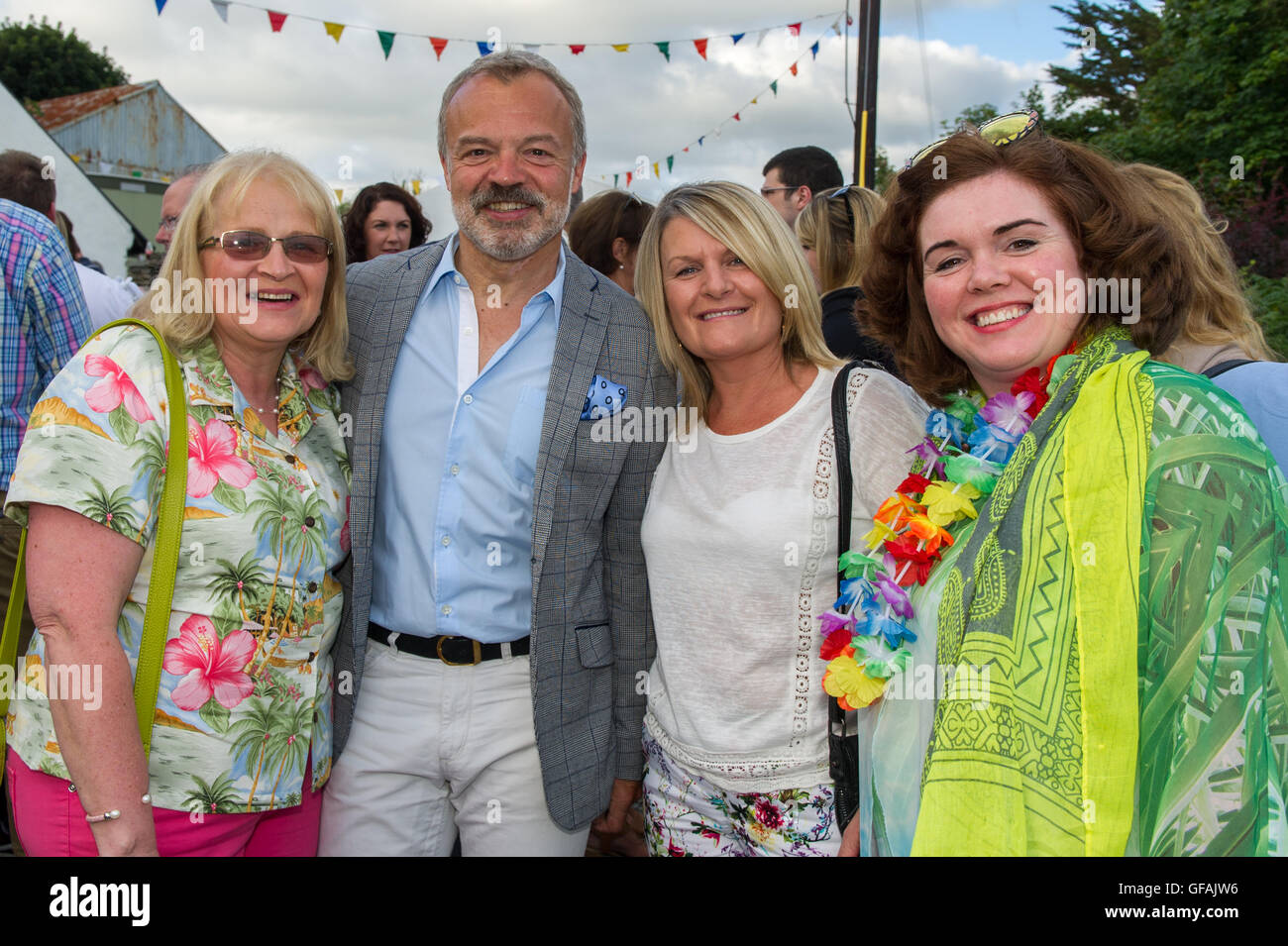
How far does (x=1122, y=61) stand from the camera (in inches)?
1084

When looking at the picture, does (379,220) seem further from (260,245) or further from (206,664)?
(206,664)

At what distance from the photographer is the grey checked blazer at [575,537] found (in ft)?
7.91

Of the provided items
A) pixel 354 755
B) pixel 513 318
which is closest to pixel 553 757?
pixel 354 755

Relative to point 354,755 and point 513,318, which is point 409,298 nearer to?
point 513,318

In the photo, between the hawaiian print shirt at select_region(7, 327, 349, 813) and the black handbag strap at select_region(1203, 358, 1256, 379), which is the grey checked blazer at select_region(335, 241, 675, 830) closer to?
the hawaiian print shirt at select_region(7, 327, 349, 813)

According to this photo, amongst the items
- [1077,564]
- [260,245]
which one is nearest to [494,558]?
[260,245]

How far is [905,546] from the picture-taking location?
2.02m

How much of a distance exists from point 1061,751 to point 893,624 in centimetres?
48

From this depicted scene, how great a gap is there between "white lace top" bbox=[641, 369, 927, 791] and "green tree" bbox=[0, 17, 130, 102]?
4534cm

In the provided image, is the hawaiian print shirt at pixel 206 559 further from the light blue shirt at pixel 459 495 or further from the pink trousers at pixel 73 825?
the light blue shirt at pixel 459 495

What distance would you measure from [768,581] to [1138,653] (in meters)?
0.83

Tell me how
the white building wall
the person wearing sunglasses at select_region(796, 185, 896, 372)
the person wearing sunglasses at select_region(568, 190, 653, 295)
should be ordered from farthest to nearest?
the white building wall, the person wearing sunglasses at select_region(568, 190, 653, 295), the person wearing sunglasses at select_region(796, 185, 896, 372)

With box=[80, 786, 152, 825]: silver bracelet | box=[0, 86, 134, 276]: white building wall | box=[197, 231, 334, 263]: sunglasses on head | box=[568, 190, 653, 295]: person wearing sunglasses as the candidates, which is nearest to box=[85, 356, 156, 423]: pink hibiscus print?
box=[197, 231, 334, 263]: sunglasses on head

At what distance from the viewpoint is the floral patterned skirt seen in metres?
2.13
